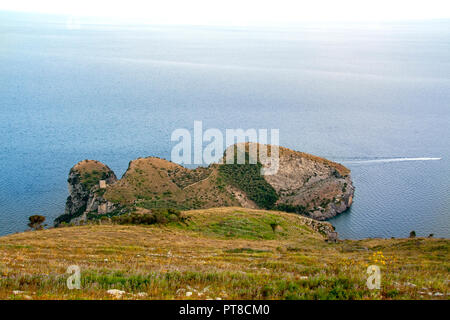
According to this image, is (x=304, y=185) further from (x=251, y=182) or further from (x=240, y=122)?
(x=240, y=122)

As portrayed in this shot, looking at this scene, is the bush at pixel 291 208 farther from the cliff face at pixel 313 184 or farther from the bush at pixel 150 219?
the bush at pixel 150 219

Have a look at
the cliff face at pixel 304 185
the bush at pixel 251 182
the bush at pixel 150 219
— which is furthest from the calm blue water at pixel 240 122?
the bush at pixel 150 219

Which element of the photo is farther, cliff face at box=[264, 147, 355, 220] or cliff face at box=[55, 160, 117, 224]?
cliff face at box=[264, 147, 355, 220]

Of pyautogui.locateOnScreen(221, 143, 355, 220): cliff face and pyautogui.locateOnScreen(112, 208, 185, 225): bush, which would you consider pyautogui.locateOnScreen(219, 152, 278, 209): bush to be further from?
pyautogui.locateOnScreen(112, 208, 185, 225): bush

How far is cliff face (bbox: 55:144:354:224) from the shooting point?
57188 millimetres

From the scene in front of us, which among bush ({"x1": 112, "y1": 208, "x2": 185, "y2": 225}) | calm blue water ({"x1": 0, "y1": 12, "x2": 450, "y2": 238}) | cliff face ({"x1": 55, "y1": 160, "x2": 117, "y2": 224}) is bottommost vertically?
bush ({"x1": 112, "y1": 208, "x2": 185, "y2": 225})

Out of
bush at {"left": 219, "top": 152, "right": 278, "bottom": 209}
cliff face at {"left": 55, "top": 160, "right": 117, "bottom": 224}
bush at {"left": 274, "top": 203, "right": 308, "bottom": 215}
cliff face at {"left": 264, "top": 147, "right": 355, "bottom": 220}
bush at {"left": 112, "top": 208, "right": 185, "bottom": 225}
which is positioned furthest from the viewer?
cliff face at {"left": 264, "top": 147, "right": 355, "bottom": 220}

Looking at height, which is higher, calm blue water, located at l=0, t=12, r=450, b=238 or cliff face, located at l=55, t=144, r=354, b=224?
calm blue water, located at l=0, t=12, r=450, b=238

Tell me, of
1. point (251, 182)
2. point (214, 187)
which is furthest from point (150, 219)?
point (251, 182)

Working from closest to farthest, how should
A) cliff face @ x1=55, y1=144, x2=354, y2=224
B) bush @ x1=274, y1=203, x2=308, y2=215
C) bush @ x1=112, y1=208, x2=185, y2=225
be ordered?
bush @ x1=112, y1=208, x2=185, y2=225
cliff face @ x1=55, y1=144, x2=354, y2=224
bush @ x1=274, y1=203, x2=308, y2=215

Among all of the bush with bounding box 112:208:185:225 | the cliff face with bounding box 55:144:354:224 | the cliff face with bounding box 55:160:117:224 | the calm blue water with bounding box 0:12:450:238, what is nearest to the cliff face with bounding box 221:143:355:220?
the cliff face with bounding box 55:144:354:224

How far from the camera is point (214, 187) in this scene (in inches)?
2494

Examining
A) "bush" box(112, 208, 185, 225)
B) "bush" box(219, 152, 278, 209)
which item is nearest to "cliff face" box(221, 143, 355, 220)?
"bush" box(219, 152, 278, 209)
